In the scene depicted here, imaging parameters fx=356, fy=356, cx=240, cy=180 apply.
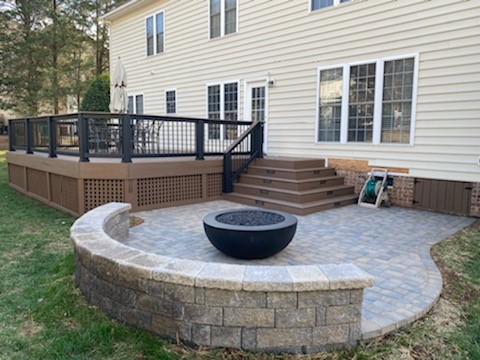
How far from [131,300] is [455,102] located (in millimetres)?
6215

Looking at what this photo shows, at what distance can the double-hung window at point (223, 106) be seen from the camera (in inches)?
403

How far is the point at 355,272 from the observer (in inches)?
100

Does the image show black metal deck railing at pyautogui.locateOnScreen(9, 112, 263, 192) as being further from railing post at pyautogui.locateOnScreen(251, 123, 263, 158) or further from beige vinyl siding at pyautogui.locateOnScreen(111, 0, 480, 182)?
beige vinyl siding at pyautogui.locateOnScreen(111, 0, 480, 182)

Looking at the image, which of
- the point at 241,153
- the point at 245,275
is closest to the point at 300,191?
the point at 241,153

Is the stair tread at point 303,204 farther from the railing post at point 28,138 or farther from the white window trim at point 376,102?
the railing post at point 28,138

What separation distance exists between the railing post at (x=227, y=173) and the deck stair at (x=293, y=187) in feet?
0.43

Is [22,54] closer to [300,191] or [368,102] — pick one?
[300,191]

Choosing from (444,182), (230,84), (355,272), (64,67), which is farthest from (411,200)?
(64,67)

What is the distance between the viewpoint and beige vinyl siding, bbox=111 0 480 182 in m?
6.18

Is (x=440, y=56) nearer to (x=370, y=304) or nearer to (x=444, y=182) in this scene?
(x=444, y=182)

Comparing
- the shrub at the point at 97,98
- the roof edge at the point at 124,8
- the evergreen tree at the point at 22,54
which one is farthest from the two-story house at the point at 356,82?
the evergreen tree at the point at 22,54

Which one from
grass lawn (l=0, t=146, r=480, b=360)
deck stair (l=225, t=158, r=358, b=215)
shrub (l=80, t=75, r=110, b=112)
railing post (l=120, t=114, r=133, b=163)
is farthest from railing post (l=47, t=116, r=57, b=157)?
shrub (l=80, t=75, r=110, b=112)

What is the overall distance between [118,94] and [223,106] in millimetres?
3344

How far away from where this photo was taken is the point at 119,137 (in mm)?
7047
